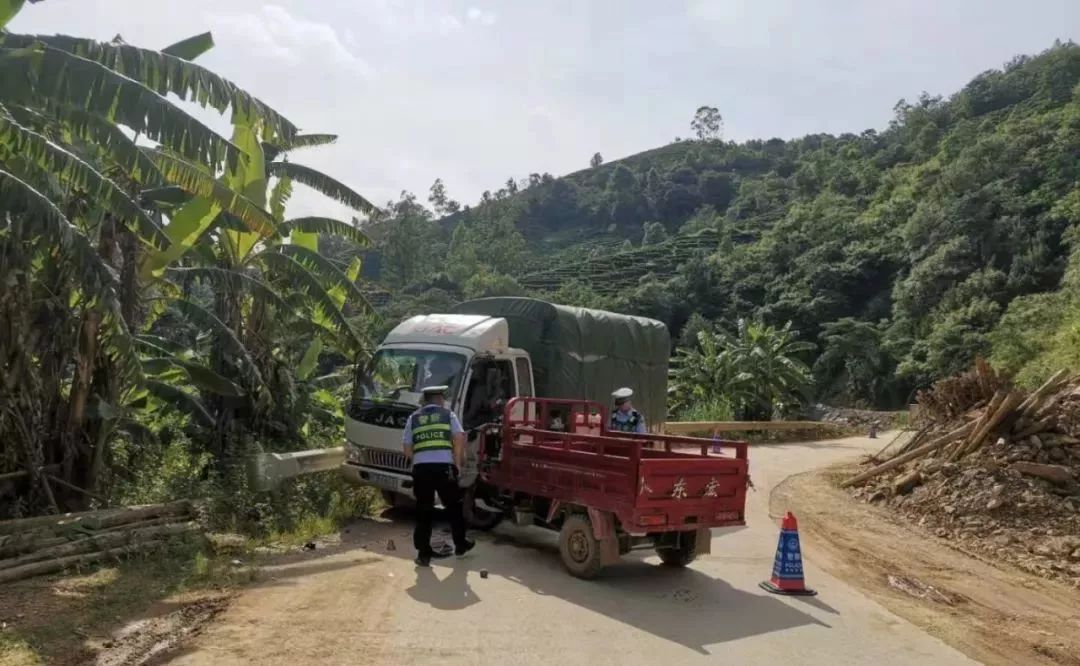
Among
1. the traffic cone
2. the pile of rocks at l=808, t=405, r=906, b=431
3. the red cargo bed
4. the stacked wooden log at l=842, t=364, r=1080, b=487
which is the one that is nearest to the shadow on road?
the traffic cone

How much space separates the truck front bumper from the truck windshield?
2.90 feet

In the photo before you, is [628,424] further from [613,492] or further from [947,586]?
[947,586]

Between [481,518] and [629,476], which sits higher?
[629,476]

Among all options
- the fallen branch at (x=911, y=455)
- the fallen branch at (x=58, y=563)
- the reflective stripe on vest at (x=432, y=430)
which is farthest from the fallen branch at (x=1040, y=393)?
the fallen branch at (x=58, y=563)

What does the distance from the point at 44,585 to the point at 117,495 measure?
→ 3.33 metres

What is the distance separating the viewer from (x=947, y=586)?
9539mm

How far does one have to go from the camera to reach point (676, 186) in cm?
11831

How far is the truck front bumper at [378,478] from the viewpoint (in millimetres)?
10273

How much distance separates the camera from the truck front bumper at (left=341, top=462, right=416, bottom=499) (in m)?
10.3

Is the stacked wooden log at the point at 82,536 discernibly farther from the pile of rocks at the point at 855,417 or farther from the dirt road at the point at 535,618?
the pile of rocks at the point at 855,417

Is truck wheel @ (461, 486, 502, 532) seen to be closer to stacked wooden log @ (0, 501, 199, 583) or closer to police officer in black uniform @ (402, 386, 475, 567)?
police officer in black uniform @ (402, 386, 475, 567)

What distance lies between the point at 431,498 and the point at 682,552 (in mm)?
2619

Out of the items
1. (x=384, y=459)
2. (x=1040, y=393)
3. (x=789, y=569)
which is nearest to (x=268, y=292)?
(x=384, y=459)

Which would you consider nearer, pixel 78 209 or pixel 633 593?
pixel 633 593
